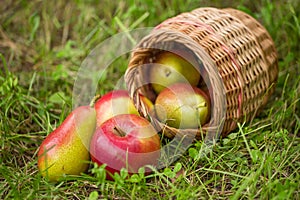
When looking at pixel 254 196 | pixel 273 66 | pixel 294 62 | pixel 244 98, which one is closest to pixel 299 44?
pixel 294 62

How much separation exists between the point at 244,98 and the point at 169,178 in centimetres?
42

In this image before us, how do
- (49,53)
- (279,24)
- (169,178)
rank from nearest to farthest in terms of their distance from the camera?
(169,178) → (279,24) → (49,53)

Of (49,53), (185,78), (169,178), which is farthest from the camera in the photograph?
(49,53)

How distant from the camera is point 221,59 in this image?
1.66 metres

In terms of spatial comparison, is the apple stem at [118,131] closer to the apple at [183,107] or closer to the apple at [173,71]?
the apple at [183,107]

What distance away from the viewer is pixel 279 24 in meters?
2.22

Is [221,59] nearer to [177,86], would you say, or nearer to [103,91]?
[177,86]

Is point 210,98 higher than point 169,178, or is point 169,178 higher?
point 210,98

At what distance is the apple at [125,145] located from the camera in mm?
1515

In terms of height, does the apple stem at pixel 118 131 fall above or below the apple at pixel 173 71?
below

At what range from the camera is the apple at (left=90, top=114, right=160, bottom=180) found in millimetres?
1515

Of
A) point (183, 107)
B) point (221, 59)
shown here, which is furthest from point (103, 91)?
point (221, 59)

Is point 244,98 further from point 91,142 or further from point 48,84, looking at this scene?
point 48,84

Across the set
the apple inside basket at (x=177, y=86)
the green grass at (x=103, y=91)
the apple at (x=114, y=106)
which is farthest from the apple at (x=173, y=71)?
the green grass at (x=103, y=91)
